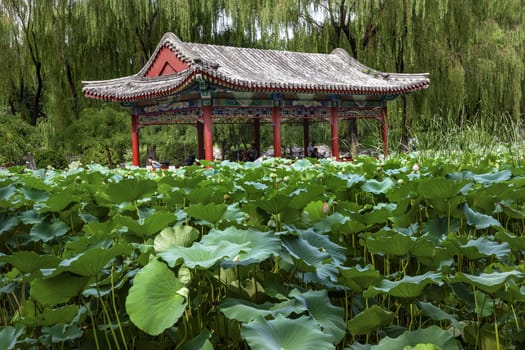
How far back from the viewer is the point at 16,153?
494 inches

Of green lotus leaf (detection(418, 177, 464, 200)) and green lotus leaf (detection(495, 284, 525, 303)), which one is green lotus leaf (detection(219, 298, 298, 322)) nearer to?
green lotus leaf (detection(495, 284, 525, 303))

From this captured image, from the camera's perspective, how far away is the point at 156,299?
0.93 metres

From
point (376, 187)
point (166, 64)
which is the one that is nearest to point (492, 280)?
point (376, 187)

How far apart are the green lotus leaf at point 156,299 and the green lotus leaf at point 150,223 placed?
271mm

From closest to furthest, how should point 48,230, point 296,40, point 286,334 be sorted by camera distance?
point 286,334, point 48,230, point 296,40

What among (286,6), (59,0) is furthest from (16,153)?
(286,6)

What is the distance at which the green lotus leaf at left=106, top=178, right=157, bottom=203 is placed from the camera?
1.52m

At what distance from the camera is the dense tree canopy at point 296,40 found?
1344 cm

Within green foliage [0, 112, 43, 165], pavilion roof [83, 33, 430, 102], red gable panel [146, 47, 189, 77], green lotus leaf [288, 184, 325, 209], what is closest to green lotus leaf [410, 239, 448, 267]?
green lotus leaf [288, 184, 325, 209]

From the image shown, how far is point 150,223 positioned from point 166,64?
38.4 ft

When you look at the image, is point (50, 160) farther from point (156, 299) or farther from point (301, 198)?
point (156, 299)

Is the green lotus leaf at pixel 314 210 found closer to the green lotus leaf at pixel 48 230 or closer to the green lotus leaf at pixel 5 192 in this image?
the green lotus leaf at pixel 48 230

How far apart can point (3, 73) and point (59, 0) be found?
2583mm

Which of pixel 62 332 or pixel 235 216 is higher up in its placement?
pixel 235 216
